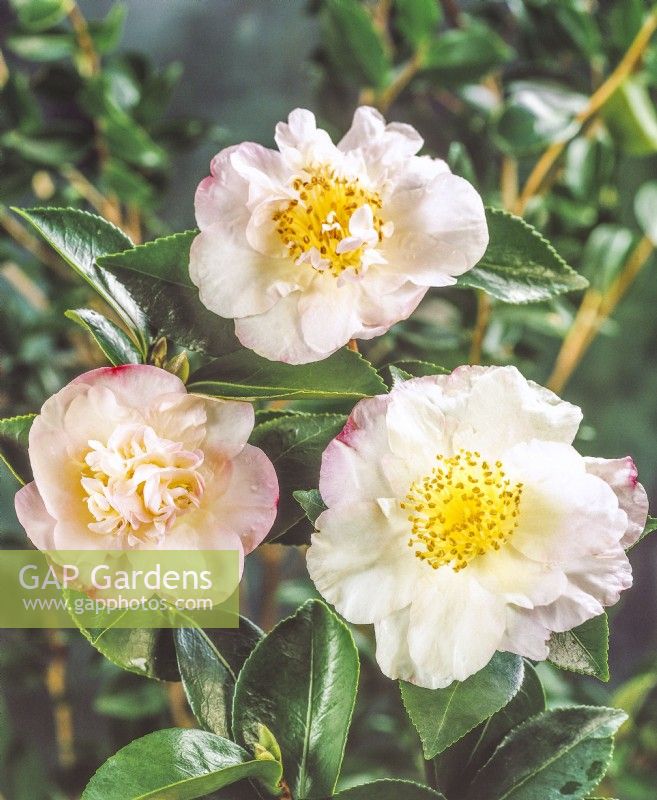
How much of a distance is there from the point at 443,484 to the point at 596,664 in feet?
0.28

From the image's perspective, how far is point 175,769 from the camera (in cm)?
30

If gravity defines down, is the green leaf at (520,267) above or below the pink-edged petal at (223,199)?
below

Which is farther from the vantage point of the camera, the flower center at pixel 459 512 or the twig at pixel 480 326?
the twig at pixel 480 326

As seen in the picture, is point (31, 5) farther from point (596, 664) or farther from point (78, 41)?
point (596, 664)

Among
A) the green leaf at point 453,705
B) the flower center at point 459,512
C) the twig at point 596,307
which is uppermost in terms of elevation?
Result: the flower center at point 459,512

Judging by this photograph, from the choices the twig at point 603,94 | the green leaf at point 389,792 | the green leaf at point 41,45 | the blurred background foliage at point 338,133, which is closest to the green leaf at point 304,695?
the green leaf at point 389,792

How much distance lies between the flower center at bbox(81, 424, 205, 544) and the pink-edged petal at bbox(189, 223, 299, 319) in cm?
5

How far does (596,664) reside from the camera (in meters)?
0.29

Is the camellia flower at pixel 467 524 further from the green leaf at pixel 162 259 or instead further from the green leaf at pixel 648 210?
the green leaf at pixel 648 210

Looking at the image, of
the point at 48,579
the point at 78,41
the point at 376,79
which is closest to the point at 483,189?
the point at 376,79

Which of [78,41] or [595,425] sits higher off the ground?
[78,41]

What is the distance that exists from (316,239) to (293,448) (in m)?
0.08

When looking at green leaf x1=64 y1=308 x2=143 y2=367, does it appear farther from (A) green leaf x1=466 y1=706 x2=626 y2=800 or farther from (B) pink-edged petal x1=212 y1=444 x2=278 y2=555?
(A) green leaf x1=466 y1=706 x2=626 y2=800

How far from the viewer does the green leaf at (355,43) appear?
558mm
